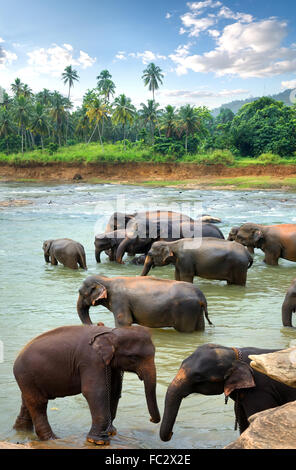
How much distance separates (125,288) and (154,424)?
7.84 feet

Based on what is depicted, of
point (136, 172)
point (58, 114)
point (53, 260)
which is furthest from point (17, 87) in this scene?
point (53, 260)

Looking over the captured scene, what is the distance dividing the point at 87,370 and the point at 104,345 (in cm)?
26

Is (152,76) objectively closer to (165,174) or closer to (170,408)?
(165,174)

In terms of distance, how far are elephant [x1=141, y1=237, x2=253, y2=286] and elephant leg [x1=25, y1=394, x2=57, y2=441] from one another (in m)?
4.61

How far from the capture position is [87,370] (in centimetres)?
409

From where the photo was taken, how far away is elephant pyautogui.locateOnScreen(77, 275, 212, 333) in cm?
651

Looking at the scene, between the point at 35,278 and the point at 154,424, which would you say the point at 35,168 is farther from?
the point at 154,424

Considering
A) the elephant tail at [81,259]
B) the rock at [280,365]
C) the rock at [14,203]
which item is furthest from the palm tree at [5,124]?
the rock at [280,365]

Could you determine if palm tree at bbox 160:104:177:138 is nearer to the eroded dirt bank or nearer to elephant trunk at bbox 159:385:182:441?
the eroded dirt bank

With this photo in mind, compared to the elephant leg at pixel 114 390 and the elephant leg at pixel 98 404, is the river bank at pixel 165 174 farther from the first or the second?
the elephant leg at pixel 98 404

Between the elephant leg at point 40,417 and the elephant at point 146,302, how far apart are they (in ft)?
7.47

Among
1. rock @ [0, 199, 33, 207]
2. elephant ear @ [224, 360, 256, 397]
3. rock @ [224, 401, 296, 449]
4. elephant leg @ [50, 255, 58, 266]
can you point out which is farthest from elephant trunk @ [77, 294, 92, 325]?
rock @ [0, 199, 33, 207]

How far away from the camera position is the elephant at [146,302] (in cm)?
651

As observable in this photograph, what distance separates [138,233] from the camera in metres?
11.3
